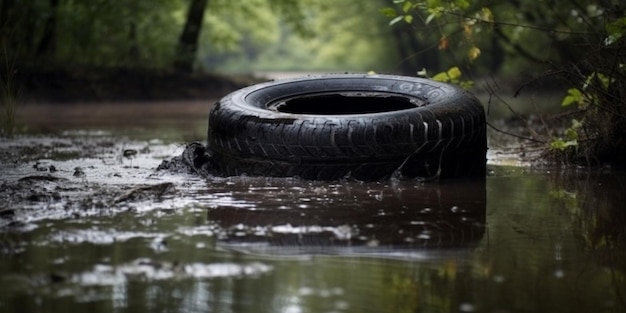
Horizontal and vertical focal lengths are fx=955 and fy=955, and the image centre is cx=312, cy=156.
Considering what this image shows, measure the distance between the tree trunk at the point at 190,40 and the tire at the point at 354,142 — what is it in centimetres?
1831

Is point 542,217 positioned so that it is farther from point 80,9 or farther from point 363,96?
point 80,9

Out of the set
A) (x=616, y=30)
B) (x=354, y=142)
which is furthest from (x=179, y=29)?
(x=616, y=30)

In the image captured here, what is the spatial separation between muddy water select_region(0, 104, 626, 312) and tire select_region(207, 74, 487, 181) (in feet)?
0.62

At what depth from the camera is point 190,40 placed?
26.2 metres

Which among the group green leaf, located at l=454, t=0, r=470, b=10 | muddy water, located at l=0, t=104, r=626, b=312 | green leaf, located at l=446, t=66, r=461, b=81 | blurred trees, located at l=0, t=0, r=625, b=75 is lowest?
muddy water, located at l=0, t=104, r=626, b=312

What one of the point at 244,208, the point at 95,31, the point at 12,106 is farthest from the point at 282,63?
the point at 244,208

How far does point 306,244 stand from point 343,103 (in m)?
4.22

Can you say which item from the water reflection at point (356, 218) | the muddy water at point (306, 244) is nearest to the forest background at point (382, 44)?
the muddy water at point (306, 244)

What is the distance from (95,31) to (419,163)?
18.3 m

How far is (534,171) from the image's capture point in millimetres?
7703

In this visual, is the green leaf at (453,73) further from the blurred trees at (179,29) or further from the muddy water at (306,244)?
the muddy water at (306,244)

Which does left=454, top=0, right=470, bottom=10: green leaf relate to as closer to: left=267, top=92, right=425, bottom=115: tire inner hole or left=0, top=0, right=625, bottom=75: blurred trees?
left=0, top=0, right=625, bottom=75: blurred trees

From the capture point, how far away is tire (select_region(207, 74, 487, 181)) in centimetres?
666

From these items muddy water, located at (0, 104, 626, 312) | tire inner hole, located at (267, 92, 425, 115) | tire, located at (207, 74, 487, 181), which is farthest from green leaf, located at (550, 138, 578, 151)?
tire inner hole, located at (267, 92, 425, 115)
